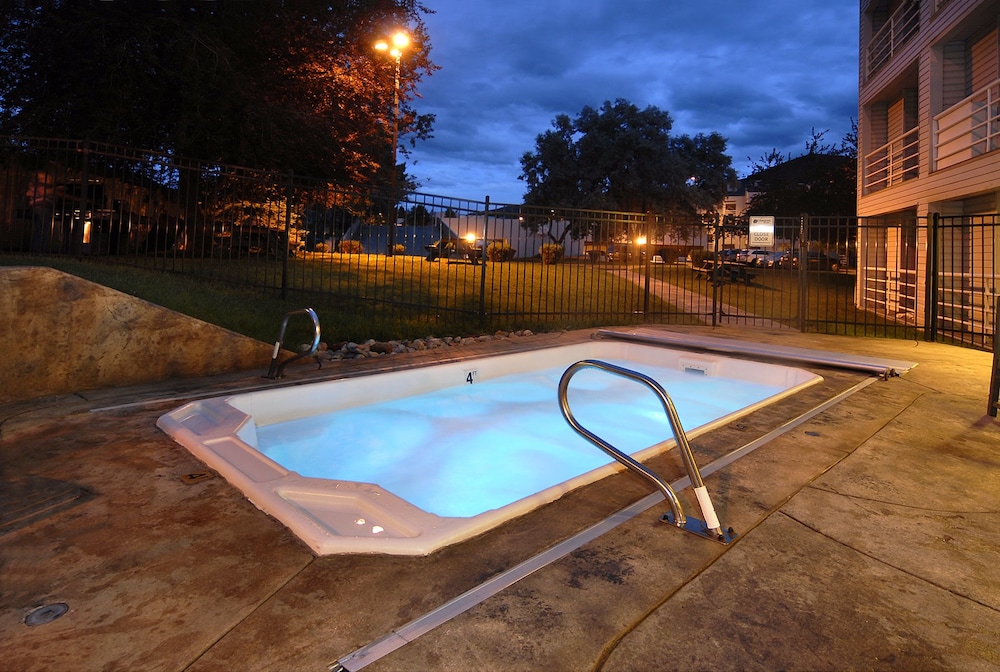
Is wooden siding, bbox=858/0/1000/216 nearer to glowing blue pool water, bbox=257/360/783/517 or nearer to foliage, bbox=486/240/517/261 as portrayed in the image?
glowing blue pool water, bbox=257/360/783/517

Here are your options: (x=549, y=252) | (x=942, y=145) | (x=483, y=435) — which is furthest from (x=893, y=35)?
(x=483, y=435)

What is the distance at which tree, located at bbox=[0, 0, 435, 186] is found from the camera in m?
10.7

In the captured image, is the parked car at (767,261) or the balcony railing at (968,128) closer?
the balcony railing at (968,128)

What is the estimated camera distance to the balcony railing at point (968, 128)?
1005 centimetres

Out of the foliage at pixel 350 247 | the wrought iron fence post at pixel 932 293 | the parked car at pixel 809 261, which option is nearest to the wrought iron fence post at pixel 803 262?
the parked car at pixel 809 261

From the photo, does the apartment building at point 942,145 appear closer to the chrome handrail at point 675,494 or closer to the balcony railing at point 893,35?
the balcony railing at point 893,35

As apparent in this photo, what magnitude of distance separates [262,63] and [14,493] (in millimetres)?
12971

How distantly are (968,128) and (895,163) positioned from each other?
2797 mm

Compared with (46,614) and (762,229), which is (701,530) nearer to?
(46,614)

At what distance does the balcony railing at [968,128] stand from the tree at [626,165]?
65.9 ft

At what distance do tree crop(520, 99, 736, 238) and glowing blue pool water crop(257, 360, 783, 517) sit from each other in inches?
1010

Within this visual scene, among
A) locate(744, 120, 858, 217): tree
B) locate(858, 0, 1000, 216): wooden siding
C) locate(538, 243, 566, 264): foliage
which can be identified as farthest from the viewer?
locate(744, 120, 858, 217): tree

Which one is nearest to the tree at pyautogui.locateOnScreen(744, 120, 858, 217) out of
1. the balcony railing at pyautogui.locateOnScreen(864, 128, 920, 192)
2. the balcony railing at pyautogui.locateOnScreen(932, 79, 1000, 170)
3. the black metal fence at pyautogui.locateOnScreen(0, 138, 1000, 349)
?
the balcony railing at pyautogui.locateOnScreen(864, 128, 920, 192)

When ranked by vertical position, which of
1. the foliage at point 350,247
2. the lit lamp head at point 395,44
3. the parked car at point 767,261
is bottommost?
the foliage at point 350,247
